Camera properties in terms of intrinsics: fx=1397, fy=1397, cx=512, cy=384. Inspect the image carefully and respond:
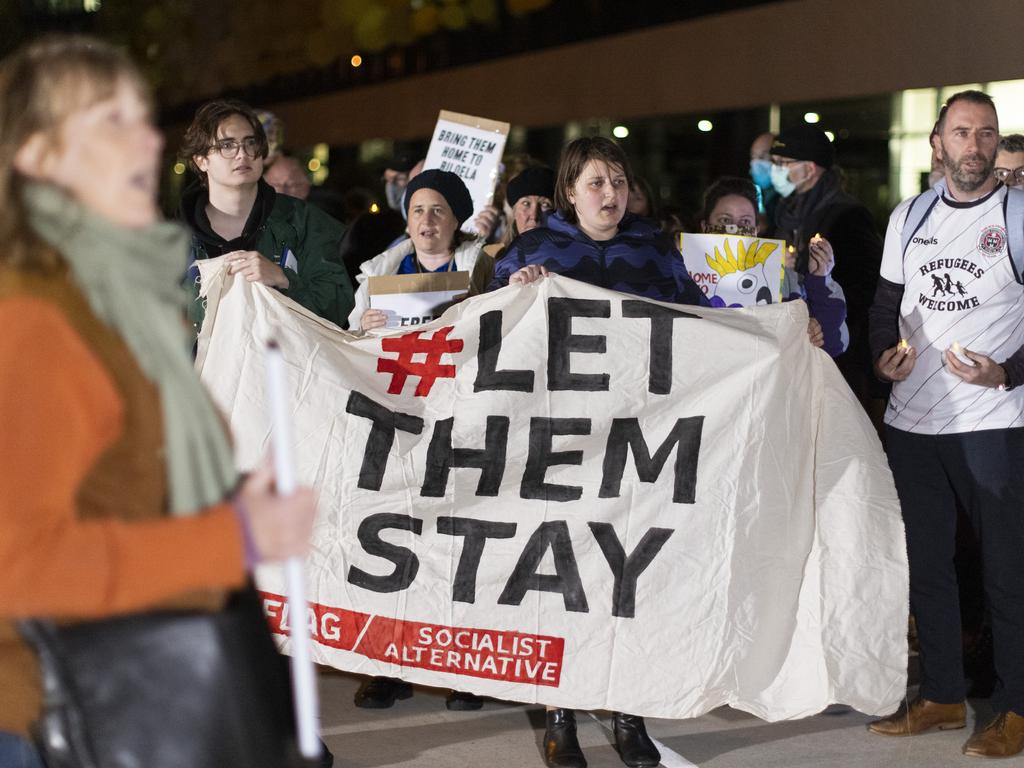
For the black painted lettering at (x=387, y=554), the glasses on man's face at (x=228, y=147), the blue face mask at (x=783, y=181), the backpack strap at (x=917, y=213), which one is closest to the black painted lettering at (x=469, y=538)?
the black painted lettering at (x=387, y=554)

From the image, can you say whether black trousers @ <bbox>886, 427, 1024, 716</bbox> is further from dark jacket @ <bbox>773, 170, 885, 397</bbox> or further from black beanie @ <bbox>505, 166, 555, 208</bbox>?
black beanie @ <bbox>505, 166, 555, 208</bbox>

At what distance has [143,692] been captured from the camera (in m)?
1.85

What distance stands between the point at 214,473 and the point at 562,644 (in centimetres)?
267

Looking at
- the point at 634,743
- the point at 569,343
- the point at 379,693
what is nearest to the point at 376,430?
the point at 569,343

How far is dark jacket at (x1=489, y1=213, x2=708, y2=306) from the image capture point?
4871mm

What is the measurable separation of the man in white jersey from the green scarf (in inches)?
129

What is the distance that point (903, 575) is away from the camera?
14.5 ft

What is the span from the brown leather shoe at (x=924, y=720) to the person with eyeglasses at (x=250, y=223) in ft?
8.02

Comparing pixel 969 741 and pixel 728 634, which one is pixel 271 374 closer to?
pixel 728 634

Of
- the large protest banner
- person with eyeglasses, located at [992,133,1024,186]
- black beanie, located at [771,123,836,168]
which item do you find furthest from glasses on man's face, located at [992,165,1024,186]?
the large protest banner

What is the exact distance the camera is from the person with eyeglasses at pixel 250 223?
15.8 feet

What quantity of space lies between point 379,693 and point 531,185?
2.54 metres

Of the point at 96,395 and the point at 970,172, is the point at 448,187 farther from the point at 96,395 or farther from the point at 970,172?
the point at 96,395

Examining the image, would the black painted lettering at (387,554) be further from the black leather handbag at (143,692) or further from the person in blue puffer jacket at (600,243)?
the black leather handbag at (143,692)
